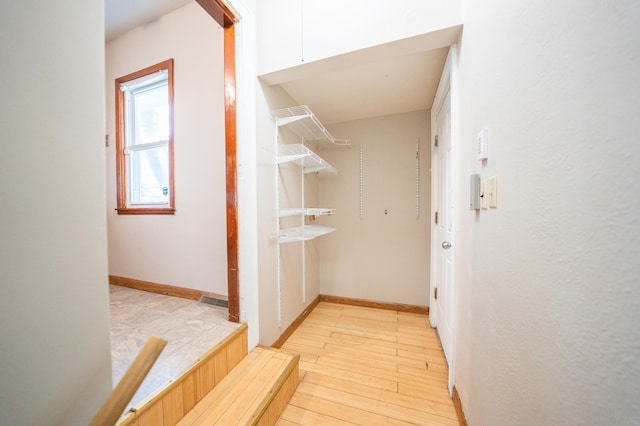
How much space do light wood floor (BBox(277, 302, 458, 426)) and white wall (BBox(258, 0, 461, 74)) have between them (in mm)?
2136

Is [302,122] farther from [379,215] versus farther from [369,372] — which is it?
[369,372]

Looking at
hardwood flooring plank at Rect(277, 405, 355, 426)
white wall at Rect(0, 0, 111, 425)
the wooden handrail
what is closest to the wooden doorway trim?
hardwood flooring plank at Rect(277, 405, 355, 426)

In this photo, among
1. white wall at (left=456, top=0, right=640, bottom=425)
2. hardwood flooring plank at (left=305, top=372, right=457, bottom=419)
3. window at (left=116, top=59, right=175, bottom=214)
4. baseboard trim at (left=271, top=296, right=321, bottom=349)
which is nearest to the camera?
white wall at (left=456, top=0, right=640, bottom=425)

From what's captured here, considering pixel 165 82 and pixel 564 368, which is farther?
pixel 165 82

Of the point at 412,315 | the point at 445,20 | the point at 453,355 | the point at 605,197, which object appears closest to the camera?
the point at 605,197

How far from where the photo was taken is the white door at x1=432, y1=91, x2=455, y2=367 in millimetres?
1553

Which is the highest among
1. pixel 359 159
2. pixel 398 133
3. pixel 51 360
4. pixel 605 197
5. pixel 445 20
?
pixel 445 20

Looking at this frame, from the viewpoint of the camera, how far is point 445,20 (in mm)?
1121

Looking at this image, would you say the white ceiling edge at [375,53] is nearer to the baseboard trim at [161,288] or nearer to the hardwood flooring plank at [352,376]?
the baseboard trim at [161,288]

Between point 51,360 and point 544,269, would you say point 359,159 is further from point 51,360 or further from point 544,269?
point 51,360

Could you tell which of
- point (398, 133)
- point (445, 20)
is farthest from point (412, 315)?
point (445, 20)

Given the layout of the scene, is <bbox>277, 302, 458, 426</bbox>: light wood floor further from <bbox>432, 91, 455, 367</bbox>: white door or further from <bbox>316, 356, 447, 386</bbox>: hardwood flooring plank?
<bbox>432, 91, 455, 367</bbox>: white door

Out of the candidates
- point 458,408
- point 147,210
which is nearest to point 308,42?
point 147,210

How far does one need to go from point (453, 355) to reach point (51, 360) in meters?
1.75
